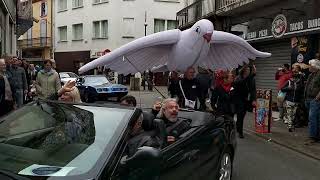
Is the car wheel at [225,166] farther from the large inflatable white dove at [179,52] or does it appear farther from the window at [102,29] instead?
the window at [102,29]

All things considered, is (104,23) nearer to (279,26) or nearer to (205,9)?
(205,9)

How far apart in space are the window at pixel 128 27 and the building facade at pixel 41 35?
12.4m

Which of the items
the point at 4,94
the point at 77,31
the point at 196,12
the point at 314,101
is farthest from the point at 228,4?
the point at 77,31

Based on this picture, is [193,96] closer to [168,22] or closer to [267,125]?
[267,125]

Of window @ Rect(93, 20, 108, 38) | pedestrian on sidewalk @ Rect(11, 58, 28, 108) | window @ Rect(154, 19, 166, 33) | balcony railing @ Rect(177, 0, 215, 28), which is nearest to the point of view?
pedestrian on sidewalk @ Rect(11, 58, 28, 108)

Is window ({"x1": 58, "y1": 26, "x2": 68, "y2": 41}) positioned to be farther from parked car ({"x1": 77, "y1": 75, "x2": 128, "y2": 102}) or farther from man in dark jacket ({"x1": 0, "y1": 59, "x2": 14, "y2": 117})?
man in dark jacket ({"x1": 0, "y1": 59, "x2": 14, "y2": 117})

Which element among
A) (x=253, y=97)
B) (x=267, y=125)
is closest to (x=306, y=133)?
(x=267, y=125)

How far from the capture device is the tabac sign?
15.4 metres

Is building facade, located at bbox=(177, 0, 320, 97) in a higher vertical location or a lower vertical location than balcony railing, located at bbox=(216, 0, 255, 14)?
lower

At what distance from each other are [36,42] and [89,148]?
55.9 m

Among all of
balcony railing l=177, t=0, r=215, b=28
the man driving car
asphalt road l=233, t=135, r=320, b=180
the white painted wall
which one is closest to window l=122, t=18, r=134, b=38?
the white painted wall

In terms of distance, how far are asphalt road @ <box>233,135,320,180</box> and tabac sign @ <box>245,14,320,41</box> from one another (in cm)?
577

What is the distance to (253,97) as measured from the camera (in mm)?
11672

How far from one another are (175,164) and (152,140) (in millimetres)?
323
